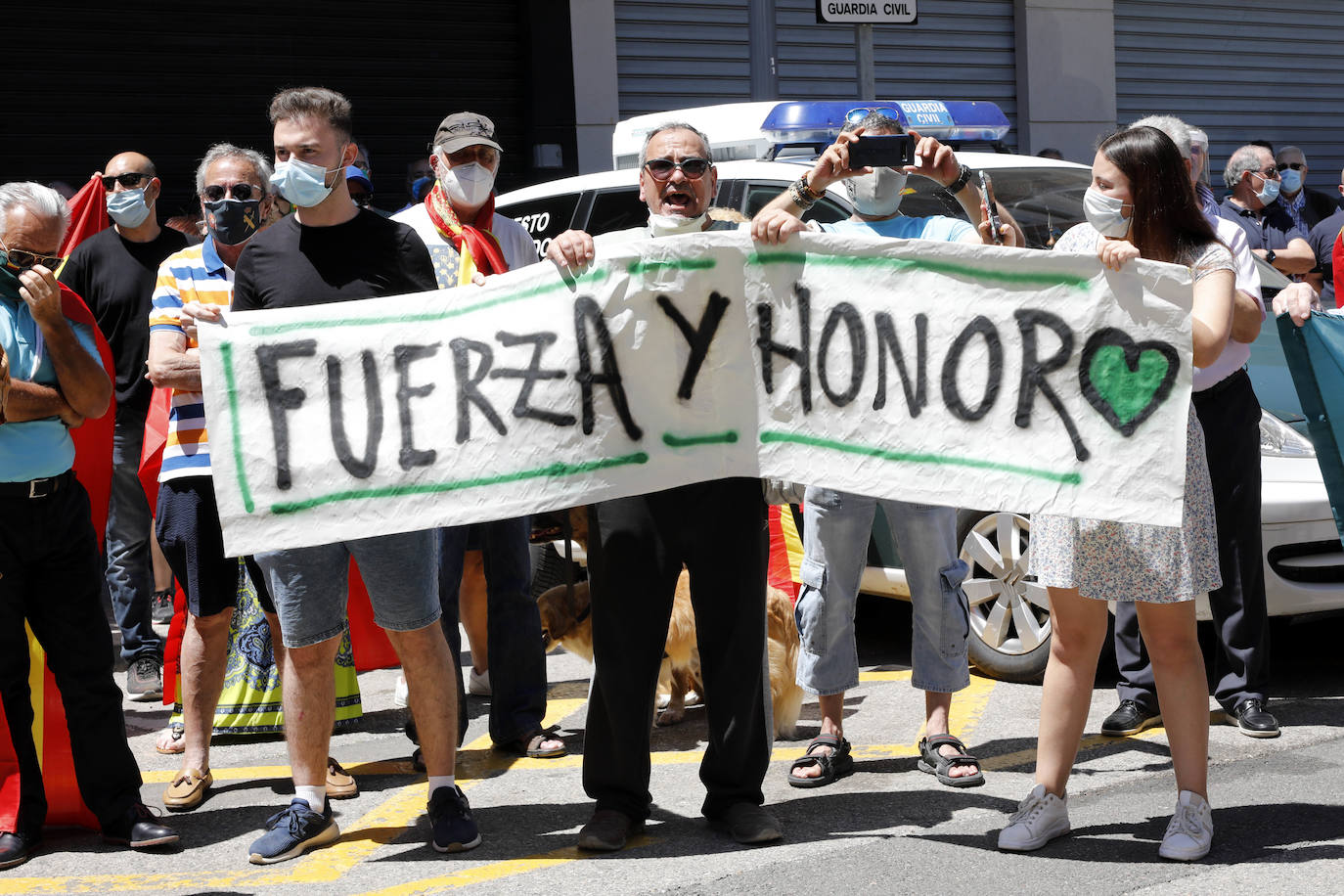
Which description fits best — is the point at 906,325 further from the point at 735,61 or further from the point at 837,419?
the point at 735,61

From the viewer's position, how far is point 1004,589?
238 inches

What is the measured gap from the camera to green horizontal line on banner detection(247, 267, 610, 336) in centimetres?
421

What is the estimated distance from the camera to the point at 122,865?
14.6 feet

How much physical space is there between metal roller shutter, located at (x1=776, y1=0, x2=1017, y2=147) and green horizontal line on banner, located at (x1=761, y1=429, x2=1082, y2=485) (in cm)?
1015

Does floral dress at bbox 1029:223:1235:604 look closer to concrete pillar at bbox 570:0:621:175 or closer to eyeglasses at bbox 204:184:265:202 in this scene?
eyeglasses at bbox 204:184:265:202

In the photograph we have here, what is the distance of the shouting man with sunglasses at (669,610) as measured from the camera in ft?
14.1

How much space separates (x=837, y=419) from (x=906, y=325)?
32 cm

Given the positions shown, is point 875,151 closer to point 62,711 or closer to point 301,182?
point 301,182

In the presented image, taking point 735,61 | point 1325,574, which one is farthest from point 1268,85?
point 1325,574

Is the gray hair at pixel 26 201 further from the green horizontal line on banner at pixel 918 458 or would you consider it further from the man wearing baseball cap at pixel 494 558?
the green horizontal line on banner at pixel 918 458

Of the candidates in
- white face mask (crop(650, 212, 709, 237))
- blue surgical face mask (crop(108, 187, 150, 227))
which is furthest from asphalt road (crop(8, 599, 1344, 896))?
blue surgical face mask (crop(108, 187, 150, 227))

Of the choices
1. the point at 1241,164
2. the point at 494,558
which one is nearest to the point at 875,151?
the point at 494,558

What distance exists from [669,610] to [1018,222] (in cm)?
321

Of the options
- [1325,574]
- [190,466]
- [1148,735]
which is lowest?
[1148,735]
